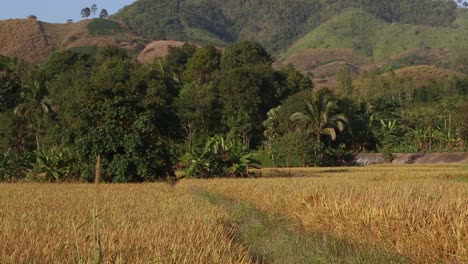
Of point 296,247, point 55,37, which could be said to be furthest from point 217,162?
point 55,37

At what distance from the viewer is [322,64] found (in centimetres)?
17888

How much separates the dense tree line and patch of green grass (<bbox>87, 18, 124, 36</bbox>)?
252 ft

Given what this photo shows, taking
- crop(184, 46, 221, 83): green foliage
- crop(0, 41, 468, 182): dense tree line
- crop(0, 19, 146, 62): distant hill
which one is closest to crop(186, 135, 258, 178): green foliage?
crop(0, 41, 468, 182): dense tree line

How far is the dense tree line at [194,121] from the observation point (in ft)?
74.5

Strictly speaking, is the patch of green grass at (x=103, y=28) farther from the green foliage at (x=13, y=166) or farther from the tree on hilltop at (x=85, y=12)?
the green foliage at (x=13, y=166)

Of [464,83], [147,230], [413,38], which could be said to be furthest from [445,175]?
[413,38]

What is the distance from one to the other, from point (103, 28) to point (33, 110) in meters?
107

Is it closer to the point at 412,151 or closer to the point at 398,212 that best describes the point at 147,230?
the point at 398,212

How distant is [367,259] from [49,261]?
3.51 meters

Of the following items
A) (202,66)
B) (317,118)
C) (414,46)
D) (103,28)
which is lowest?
(317,118)

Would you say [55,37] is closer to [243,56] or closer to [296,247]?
[243,56]

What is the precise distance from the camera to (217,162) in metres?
23.4

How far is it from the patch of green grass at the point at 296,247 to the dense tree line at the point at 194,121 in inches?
552

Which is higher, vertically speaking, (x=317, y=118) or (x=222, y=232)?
(x=222, y=232)
